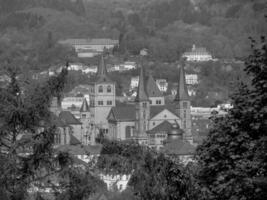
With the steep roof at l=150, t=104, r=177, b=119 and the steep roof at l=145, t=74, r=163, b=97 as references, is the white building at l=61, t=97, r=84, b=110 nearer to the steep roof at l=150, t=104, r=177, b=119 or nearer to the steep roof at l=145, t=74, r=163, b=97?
the steep roof at l=145, t=74, r=163, b=97

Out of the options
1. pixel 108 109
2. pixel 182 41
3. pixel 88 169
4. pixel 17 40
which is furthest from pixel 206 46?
pixel 88 169

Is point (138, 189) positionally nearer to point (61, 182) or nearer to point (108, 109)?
point (61, 182)

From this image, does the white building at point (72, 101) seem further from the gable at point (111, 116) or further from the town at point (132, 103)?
the gable at point (111, 116)

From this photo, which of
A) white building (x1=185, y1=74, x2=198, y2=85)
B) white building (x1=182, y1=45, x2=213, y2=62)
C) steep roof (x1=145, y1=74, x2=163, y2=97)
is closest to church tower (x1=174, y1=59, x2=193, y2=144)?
steep roof (x1=145, y1=74, x2=163, y2=97)

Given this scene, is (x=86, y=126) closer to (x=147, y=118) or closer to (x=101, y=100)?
(x=101, y=100)

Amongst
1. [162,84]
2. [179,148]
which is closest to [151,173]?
[179,148]
